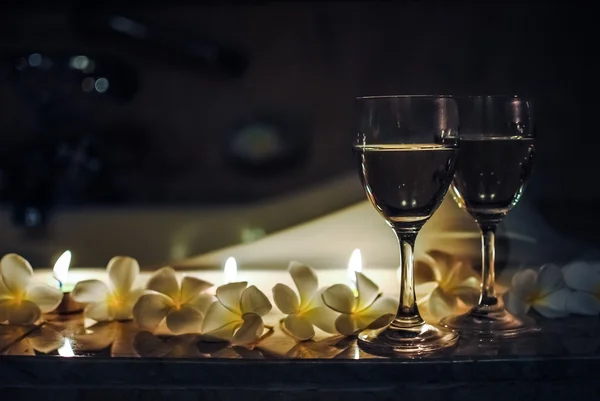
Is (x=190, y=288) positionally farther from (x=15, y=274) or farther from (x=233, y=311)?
(x=15, y=274)

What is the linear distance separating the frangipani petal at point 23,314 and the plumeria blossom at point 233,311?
7.1 inches

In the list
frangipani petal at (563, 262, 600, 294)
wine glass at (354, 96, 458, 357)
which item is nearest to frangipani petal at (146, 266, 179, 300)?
wine glass at (354, 96, 458, 357)

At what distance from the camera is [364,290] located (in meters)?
0.71

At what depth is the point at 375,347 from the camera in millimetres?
634

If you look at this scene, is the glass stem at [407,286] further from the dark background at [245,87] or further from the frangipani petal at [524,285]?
the dark background at [245,87]

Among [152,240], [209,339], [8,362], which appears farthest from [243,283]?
[152,240]

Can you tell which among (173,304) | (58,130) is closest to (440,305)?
(173,304)

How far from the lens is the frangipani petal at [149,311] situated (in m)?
0.71

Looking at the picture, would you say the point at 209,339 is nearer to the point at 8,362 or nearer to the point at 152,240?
the point at 8,362

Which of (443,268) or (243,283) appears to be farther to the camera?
(443,268)

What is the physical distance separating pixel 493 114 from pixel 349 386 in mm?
314

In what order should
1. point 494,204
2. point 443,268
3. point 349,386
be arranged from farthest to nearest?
point 443,268, point 494,204, point 349,386

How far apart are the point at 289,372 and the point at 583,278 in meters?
0.37

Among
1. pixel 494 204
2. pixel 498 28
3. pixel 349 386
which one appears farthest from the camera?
pixel 498 28
